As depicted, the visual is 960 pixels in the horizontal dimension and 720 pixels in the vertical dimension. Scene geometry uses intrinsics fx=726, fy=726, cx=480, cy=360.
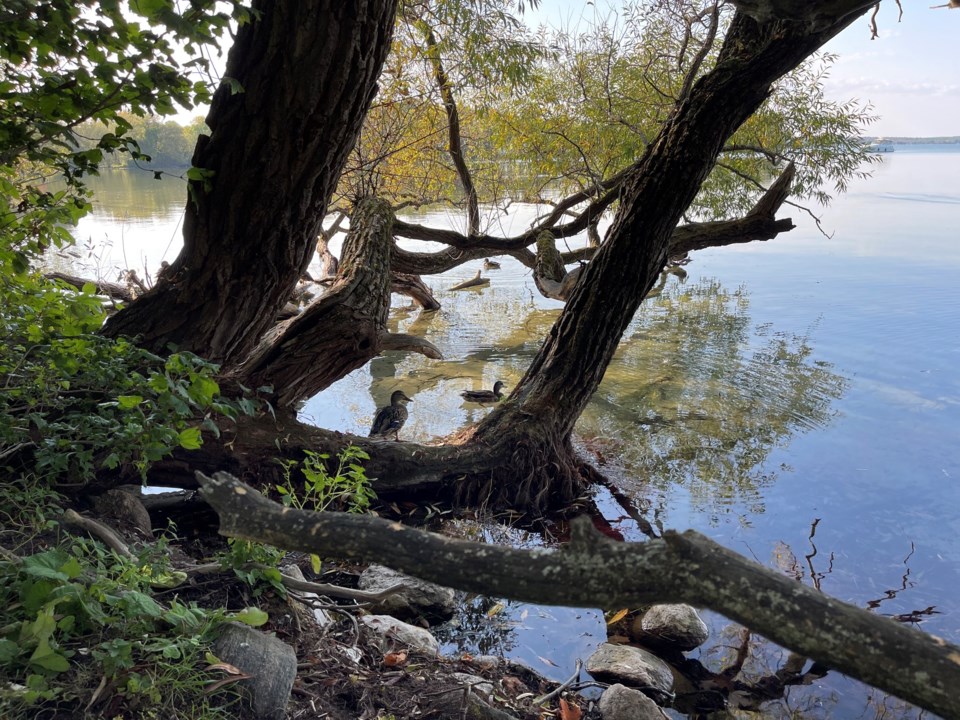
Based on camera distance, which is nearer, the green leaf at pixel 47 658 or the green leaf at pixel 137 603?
the green leaf at pixel 47 658

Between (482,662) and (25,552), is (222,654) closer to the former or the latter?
(25,552)

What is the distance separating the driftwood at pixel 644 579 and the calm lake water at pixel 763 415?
2.44 meters

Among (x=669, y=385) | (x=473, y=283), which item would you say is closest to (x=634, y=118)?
(x=669, y=385)

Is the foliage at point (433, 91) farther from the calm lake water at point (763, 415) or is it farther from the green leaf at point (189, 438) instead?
the green leaf at point (189, 438)

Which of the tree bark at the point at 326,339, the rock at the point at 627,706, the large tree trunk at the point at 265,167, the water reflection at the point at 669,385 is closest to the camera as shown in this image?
the large tree trunk at the point at 265,167

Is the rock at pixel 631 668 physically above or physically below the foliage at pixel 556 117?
below

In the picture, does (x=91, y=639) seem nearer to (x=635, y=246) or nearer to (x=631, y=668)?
(x=631, y=668)

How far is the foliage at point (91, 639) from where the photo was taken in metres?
1.82

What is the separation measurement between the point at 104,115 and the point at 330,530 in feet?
6.14

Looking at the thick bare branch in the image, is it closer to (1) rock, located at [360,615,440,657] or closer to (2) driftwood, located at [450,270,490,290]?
(1) rock, located at [360,615,440,657]

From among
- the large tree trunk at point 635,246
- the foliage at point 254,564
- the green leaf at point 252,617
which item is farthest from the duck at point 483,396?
the green leaf at point 252,617

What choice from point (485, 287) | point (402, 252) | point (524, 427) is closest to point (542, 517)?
point (524, 427)

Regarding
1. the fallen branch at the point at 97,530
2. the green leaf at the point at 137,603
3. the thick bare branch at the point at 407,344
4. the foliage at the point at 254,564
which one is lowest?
the foliage at the point at 254,564

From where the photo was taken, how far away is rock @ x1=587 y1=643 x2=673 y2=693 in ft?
12.2
